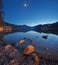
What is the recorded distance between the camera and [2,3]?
78.5 meters

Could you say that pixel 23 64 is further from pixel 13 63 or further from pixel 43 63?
pixel 43 63

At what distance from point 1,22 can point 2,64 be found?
68.6m

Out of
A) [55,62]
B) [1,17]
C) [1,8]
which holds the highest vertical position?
[1,8]

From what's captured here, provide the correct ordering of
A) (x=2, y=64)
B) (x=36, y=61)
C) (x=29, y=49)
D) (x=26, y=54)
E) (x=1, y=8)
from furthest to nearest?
1. (x=1, y=8)
2. (x=29, y=49)
3. (x=26, y=54)
4. (x=36, y=61)
5. (x=2, y=64)

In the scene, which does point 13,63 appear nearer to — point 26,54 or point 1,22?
point 26,54

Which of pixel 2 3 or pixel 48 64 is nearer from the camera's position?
pixel 48 64

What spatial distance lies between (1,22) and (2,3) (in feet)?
42.3

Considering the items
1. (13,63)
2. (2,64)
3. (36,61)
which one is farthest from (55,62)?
(2,64)

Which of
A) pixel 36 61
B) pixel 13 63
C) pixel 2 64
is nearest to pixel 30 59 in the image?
pixel 36 61

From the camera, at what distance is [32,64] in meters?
11.1

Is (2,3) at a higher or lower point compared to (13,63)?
higher

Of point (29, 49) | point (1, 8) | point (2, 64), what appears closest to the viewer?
point (2, 64)

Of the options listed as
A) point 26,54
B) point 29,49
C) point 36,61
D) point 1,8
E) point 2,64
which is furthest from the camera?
point 1,8

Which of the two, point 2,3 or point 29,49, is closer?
point 29,49
